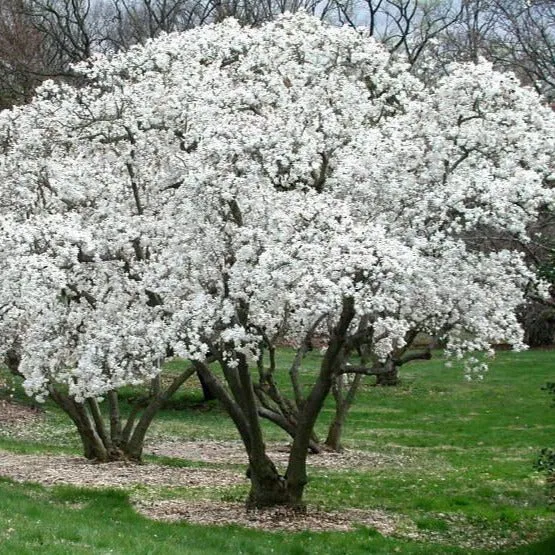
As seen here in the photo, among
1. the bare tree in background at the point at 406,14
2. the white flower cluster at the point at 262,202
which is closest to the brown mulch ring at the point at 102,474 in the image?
the white flower cluster at the point at 262,202

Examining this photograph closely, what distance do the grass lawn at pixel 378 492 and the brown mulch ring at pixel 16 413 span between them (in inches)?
18.6

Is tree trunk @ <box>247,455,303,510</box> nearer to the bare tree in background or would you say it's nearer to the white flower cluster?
the white flower cluster

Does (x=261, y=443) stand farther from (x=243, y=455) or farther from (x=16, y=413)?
(x=16, y=413)

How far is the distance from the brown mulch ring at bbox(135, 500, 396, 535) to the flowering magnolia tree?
363 mm

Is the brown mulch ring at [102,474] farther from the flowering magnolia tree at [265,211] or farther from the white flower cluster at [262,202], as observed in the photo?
the white flower cluster at [262,202]

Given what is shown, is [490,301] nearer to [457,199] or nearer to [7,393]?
[457,199]

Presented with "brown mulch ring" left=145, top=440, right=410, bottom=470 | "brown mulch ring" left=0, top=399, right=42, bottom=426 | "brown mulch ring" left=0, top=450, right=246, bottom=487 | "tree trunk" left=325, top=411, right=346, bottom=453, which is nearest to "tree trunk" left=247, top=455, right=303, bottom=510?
"brown mulch ring" left=0, top=450, right=246, bottom=487

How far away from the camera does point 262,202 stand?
41.6ft

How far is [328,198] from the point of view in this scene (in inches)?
494

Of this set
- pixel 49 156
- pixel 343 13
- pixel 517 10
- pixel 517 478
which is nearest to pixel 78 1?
pixel 343 13

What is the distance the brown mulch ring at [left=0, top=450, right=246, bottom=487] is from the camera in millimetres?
17469

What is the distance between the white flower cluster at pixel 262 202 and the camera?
12.1 metres

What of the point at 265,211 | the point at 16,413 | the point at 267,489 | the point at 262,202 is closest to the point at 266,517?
the point at 267,489

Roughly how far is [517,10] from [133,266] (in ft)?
94.4
